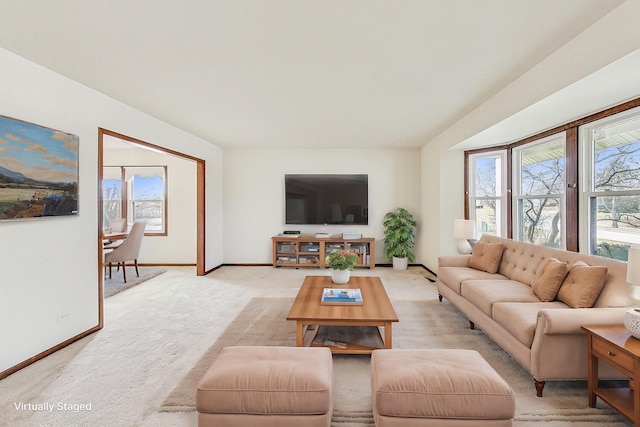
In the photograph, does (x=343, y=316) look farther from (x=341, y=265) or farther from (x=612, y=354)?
(x=612, y=354)

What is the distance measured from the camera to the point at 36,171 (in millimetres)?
2469

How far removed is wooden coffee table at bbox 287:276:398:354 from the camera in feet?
7.71

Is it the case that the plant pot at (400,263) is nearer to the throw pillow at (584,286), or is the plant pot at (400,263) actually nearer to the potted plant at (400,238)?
the potted plant at (400,238)

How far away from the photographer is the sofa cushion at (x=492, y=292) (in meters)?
2.59

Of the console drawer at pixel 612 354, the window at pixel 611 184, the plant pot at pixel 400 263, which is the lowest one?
the plant pot at pixel 400 263

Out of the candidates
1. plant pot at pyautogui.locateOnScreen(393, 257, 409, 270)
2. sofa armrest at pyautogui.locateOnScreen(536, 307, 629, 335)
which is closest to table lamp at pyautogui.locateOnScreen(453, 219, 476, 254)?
plant pot at pyautogui.locateOnScreen(393, 257, 409, 270)

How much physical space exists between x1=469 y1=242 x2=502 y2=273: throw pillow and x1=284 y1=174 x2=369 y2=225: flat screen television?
255 cm

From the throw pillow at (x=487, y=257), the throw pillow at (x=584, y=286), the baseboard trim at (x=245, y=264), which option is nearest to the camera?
the throw pillow at (x=584, y=286)

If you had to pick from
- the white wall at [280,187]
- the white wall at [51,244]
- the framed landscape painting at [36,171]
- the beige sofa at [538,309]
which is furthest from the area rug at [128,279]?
the beige sofa at [538,309]

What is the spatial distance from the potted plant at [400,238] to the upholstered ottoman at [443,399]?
4.28 m

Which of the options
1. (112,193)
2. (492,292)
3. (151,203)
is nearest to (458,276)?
(492,292)

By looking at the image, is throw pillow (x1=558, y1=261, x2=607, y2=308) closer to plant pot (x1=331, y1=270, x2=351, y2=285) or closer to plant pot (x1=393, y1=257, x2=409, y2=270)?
plant pot (x1=331, y1=270, x2=351, y2=285)

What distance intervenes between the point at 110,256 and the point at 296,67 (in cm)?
438

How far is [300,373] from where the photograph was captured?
1.55 m
